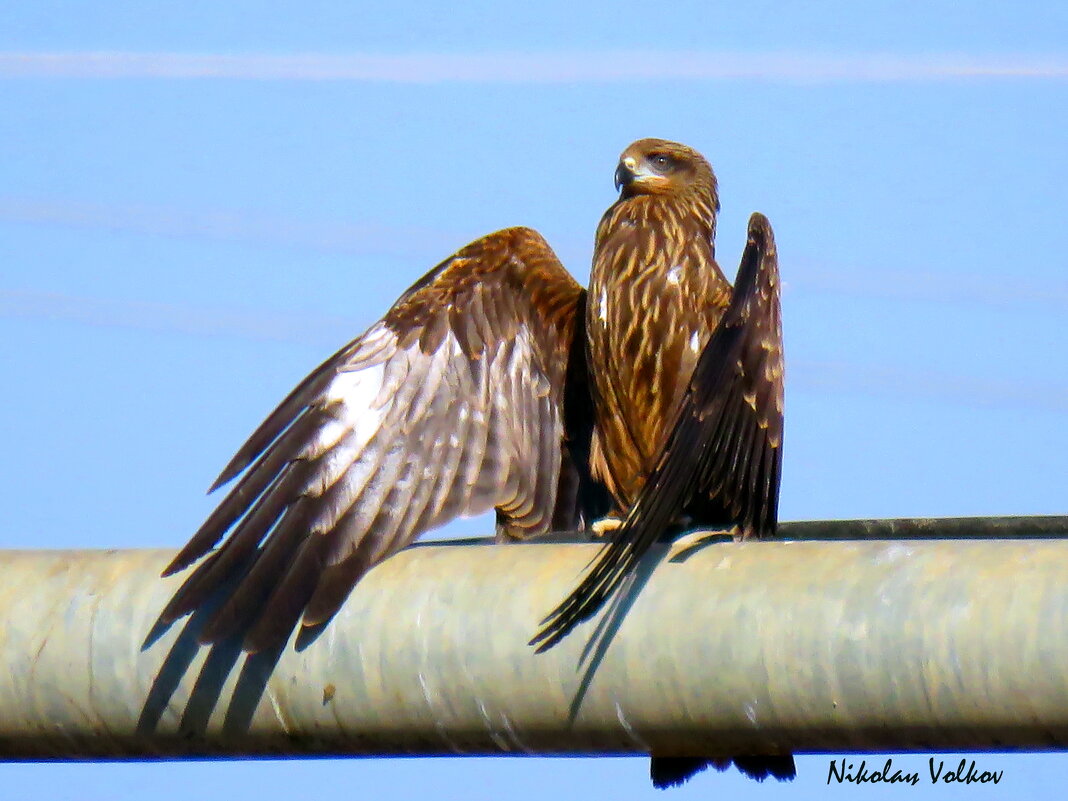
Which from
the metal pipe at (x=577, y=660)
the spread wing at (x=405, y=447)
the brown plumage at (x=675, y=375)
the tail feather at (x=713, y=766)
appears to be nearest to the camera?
the metal pipe at (x=577, y=660)

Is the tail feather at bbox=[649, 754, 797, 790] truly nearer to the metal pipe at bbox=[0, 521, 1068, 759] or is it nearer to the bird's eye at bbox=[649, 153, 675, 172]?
the metal pipe at bbox=[0, 521, 1068, 759]

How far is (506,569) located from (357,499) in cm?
173

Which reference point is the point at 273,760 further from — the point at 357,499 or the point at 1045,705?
the point at 357,499

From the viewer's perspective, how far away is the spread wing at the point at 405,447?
3.07 metres

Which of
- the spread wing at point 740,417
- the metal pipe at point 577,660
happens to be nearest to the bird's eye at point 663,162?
the spread wing at point 740,417

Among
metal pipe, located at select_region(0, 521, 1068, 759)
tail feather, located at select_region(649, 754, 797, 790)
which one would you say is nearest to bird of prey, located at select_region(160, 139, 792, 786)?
tail feather, located at select_region(649, 754, 797, 790)

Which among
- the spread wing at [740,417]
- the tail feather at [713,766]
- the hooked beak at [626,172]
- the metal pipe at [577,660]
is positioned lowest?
the tail feather at [713,766]

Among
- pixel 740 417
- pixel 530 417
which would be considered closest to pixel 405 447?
pixel 530 417

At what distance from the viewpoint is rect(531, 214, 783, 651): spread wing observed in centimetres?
353

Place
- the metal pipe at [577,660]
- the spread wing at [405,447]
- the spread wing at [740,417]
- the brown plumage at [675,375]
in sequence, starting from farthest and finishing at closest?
the spread wing at [740,417] < the brown plumage at [675,375] < the spread wing at [405,447] < the metal pipe at [577,660]

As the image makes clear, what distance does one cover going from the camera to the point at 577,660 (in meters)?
2.11

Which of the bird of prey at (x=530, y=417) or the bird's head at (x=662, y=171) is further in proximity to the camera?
the bird's head at (x=662, y=171)

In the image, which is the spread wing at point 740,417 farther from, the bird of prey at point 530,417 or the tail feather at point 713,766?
the tail feather at point 713,766

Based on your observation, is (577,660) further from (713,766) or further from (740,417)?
(740,417)
